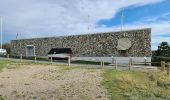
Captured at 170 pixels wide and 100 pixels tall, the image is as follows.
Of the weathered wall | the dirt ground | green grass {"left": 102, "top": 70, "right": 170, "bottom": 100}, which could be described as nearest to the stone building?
the weathered wall

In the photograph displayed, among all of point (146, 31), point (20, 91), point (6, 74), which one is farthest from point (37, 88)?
point (146, 31)

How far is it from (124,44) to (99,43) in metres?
3.94

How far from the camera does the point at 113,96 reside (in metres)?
19.1

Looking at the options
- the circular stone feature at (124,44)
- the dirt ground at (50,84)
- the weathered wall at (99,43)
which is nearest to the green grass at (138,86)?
the dirt ground at (50,84)

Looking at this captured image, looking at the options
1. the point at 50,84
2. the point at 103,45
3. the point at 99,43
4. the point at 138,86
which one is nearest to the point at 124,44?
the point at 103,45

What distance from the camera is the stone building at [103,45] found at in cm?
4509

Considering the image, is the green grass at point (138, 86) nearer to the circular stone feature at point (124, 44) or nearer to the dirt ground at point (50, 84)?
the dirt ground at point (50, 84)

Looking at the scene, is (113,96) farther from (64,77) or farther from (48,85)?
(64,77)

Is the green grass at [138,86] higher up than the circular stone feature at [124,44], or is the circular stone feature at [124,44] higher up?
the circular stone feature at [124,44]

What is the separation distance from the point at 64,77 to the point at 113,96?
6.99 meters

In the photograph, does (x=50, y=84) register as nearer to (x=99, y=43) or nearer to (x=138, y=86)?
(x=138, y=86)

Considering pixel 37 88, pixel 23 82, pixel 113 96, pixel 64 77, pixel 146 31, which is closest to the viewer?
pixel 113 96

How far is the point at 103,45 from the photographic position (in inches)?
1906

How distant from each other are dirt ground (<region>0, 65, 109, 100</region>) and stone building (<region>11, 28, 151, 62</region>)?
1749cm
